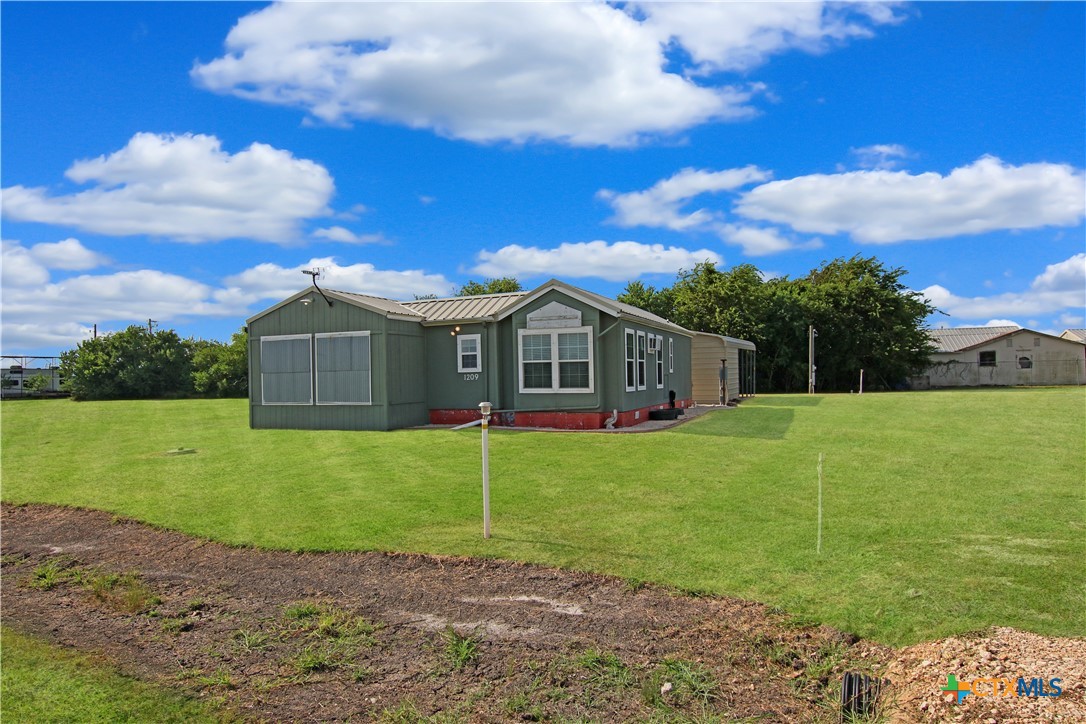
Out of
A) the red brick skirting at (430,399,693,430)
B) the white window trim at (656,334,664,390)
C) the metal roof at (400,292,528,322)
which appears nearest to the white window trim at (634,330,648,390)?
the red brick skirting at (430,399,693,430)

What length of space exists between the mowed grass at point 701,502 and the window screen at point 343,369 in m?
1.48

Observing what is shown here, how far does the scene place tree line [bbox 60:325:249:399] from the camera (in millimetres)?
39406

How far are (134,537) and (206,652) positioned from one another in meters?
3.79

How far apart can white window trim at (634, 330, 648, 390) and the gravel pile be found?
530 inches

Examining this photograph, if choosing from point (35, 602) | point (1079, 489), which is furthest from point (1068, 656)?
point (35, 602)

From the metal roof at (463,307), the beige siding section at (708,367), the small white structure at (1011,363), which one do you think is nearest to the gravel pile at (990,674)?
the metal roof at (463,307)

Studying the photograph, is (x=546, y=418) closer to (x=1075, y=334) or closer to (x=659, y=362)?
(x=659, y=362)

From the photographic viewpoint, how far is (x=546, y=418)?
55.7ft

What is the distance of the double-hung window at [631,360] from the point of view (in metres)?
17.1

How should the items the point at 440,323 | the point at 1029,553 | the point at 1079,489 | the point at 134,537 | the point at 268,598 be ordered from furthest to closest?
the point at 440,323 → the point at 1079,489 → the point at 134,537 → the point at 1029,553 → the point at 268,598

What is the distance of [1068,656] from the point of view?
13.6ft

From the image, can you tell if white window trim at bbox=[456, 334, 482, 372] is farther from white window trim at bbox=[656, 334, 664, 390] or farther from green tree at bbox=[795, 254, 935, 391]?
green tree at bbox=[795, 254, 935, 391]

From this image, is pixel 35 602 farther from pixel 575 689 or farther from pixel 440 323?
pixel 440 323

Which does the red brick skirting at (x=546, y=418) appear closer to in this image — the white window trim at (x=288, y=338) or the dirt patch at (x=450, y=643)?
the white window trim at (x=288, y=338)
